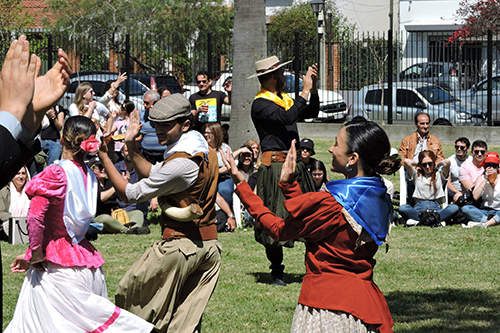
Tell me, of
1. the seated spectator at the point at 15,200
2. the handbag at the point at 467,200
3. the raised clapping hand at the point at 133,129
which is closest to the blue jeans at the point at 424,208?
the handbag at the point at 467,200

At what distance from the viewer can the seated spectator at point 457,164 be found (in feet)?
39.9

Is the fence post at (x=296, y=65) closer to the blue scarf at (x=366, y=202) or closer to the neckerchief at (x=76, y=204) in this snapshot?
the neckerchief at (x=76, y=204)

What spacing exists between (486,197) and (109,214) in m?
6.16

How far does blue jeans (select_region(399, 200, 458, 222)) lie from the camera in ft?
37.0

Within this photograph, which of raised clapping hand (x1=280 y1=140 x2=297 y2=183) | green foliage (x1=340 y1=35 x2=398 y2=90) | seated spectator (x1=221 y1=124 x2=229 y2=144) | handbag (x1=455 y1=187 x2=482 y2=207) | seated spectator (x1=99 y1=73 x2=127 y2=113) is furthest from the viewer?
green foliage (x1=340 y1=35 x2=398 y2=90)

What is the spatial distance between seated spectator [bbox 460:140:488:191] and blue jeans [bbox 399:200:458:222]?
75 centimetres

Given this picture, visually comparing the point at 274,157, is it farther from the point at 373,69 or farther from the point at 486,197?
the point at 373,69

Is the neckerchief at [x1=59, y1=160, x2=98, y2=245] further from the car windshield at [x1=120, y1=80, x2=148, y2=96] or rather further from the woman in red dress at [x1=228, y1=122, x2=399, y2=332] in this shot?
the car windshield at [x1=120, y1=80, x2=148, y2=96]

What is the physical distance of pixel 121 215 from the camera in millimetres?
11117

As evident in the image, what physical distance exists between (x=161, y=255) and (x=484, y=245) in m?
6.30

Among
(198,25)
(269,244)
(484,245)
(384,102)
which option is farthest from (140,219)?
(198,25)

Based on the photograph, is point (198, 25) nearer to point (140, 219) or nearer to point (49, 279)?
point (140, 219)

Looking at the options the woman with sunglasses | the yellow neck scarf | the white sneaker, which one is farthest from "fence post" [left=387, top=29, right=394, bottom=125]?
the yellow neck scarf

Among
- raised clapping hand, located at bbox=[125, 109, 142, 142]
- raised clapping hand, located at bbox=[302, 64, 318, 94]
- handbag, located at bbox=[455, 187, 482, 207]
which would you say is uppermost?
raised clapping hand, located at bbox=[302, 64, 318, 94]
